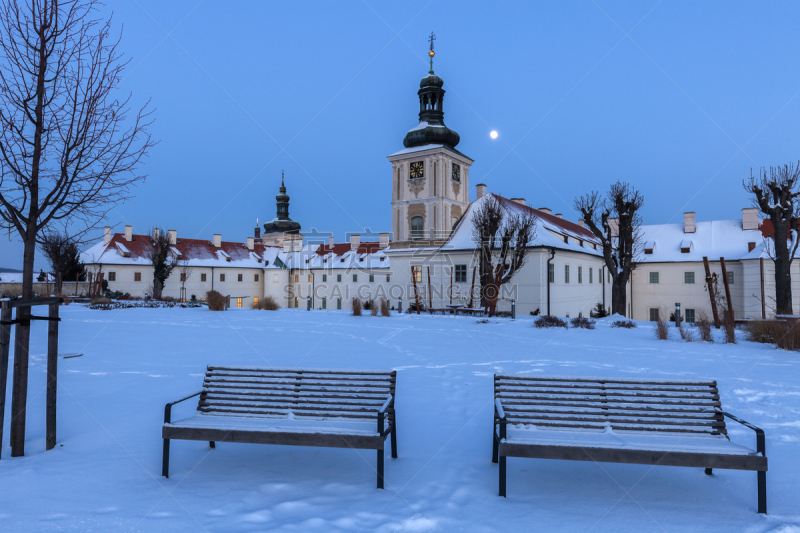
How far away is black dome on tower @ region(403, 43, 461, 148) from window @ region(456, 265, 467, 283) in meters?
10.4

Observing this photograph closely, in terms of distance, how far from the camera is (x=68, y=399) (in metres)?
6.71

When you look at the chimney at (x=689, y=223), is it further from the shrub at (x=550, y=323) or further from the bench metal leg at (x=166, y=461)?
the bench metal leg at (x=166, y=461)

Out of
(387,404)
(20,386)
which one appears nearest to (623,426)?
(387,404)

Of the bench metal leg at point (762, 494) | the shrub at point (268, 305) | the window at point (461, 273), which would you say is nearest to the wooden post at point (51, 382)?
the bench metal leg at point (762, 494)

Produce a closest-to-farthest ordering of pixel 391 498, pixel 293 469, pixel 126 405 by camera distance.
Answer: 1. pixel 391 498
2. pixel 293 469
3. pixel 126 405

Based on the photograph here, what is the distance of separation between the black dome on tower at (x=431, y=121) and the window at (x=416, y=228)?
19.6 feet

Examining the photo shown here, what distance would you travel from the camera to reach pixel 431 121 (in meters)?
36.6

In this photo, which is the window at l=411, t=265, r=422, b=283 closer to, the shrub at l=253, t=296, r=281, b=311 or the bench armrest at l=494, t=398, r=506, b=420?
the shrub at l=253, t=296, r=281, b=311

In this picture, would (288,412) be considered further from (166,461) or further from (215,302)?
(215,302)

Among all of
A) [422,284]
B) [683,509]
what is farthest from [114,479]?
[422,284]

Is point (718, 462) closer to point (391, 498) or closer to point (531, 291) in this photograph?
point (391, 498)

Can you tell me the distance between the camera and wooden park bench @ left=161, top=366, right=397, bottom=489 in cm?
399

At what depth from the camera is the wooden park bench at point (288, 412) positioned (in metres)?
3.99

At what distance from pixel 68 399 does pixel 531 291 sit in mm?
25965
